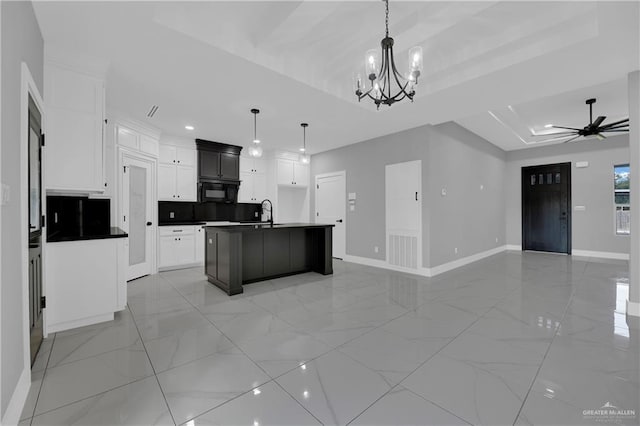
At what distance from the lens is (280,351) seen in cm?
217

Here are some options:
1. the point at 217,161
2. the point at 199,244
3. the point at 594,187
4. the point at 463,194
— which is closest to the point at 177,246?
the point at 199,244

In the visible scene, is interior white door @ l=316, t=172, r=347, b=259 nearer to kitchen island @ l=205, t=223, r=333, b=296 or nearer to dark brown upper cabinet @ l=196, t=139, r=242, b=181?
kitchen island @ l=205, t=223, r=333, b=296

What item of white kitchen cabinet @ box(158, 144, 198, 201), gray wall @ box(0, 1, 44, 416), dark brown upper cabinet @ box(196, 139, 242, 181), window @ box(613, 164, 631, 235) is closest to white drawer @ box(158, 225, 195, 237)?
white kitchen cabinet @ box(158, 144, 198, 201)

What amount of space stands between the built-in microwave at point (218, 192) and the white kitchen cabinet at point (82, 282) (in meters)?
3.00

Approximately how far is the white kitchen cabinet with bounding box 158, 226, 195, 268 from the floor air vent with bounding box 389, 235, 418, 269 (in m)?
3.95

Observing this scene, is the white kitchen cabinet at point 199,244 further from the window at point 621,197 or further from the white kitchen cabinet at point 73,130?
the window at point 621,197

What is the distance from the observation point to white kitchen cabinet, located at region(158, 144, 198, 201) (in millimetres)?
5312

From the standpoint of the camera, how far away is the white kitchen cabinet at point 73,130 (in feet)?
8.45

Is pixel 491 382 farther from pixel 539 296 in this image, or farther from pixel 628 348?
pixel 539 296

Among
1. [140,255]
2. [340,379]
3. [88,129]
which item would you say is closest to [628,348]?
[340,379]

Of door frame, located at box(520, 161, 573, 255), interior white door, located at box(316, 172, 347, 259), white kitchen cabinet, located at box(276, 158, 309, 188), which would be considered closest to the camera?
interior white door, located at box(316, 172, 347, 259)

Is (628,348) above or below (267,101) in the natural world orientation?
below

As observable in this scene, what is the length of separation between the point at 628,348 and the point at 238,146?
6.55m

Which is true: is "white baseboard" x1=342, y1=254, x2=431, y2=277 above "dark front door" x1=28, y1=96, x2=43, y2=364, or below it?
below
